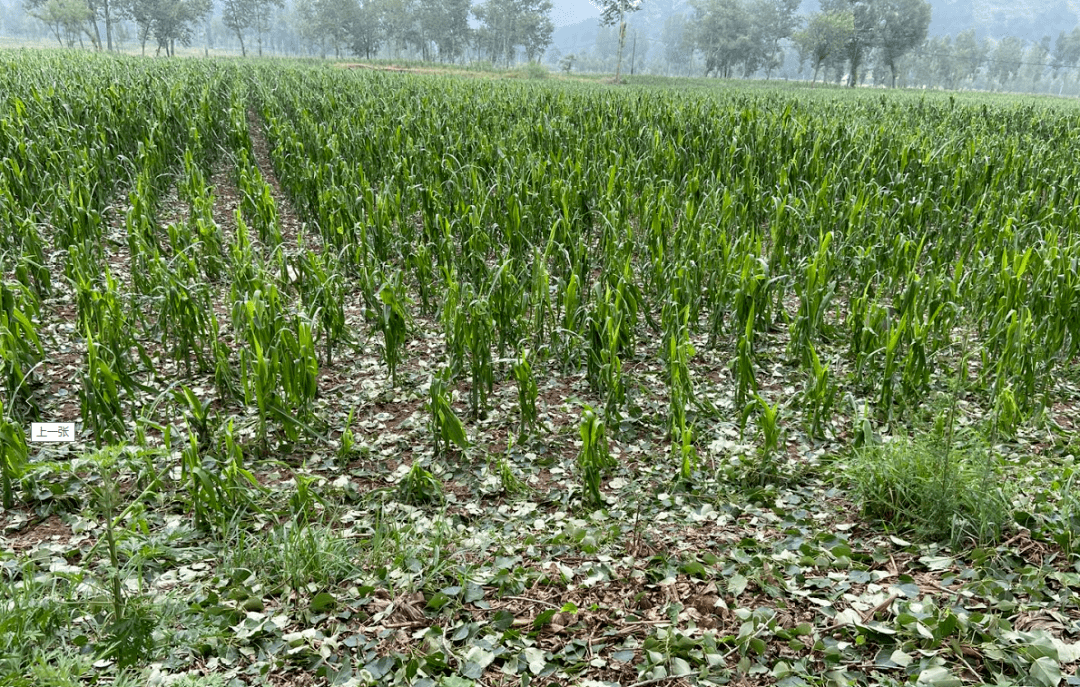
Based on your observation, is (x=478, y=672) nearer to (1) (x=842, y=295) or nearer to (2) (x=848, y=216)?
(1) (x=842, y=295)

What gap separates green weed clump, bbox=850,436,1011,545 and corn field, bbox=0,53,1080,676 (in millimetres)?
256

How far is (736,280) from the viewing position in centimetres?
493

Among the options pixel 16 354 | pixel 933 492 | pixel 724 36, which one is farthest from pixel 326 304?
pixel 724 36

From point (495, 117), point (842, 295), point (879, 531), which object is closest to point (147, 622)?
point (879, 531)

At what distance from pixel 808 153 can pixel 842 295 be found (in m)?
3.74

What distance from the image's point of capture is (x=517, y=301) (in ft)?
16.1

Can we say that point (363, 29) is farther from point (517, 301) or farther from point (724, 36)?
point (517, 301)

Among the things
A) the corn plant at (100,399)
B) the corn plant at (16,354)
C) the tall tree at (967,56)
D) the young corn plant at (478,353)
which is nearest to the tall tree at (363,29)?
the corn plant at (16,354)

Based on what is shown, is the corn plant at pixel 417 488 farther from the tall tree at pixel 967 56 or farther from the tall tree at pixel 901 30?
the tall tree at pixel 967 56

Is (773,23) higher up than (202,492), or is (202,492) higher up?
(773,23)

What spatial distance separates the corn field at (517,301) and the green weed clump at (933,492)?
10.1 inches

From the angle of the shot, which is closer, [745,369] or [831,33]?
[745,369]

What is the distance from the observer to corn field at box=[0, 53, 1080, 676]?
149 inches

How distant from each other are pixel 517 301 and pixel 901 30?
7165 cm
